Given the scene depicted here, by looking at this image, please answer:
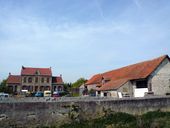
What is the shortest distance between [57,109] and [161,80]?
65.3 feet

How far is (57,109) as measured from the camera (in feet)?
59.8

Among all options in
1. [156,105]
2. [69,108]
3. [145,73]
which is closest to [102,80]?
[145,73]

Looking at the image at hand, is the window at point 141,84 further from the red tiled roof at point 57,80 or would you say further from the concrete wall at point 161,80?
the red tiled roof at point 57,80

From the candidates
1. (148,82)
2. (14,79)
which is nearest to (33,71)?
(14,79)

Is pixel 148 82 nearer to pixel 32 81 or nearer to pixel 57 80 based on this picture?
pixel 57 80

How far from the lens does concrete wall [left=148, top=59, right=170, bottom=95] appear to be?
107 ft

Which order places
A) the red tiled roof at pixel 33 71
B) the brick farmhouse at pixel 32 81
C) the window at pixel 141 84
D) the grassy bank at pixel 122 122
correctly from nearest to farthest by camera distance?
the grassy bank at pixel 122 122
the window at pixel 141 84
the brick farmhouse at pixel 32 81
the red tiled roof at pixel 33 71

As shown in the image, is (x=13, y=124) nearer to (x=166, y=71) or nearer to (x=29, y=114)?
(x=29, y=114)

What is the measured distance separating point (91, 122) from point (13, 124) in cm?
579

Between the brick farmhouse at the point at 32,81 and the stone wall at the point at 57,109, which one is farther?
the brick farmhouse at the point at 32,81

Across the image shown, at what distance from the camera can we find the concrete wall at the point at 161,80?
32594 mm

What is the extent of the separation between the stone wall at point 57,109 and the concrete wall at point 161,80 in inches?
462

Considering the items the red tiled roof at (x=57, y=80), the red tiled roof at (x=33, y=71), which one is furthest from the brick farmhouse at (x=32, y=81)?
the red tiled roof at (x=57, y=80)

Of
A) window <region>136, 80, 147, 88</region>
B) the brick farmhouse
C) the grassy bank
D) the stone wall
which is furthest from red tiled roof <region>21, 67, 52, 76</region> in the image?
the grassy bank
